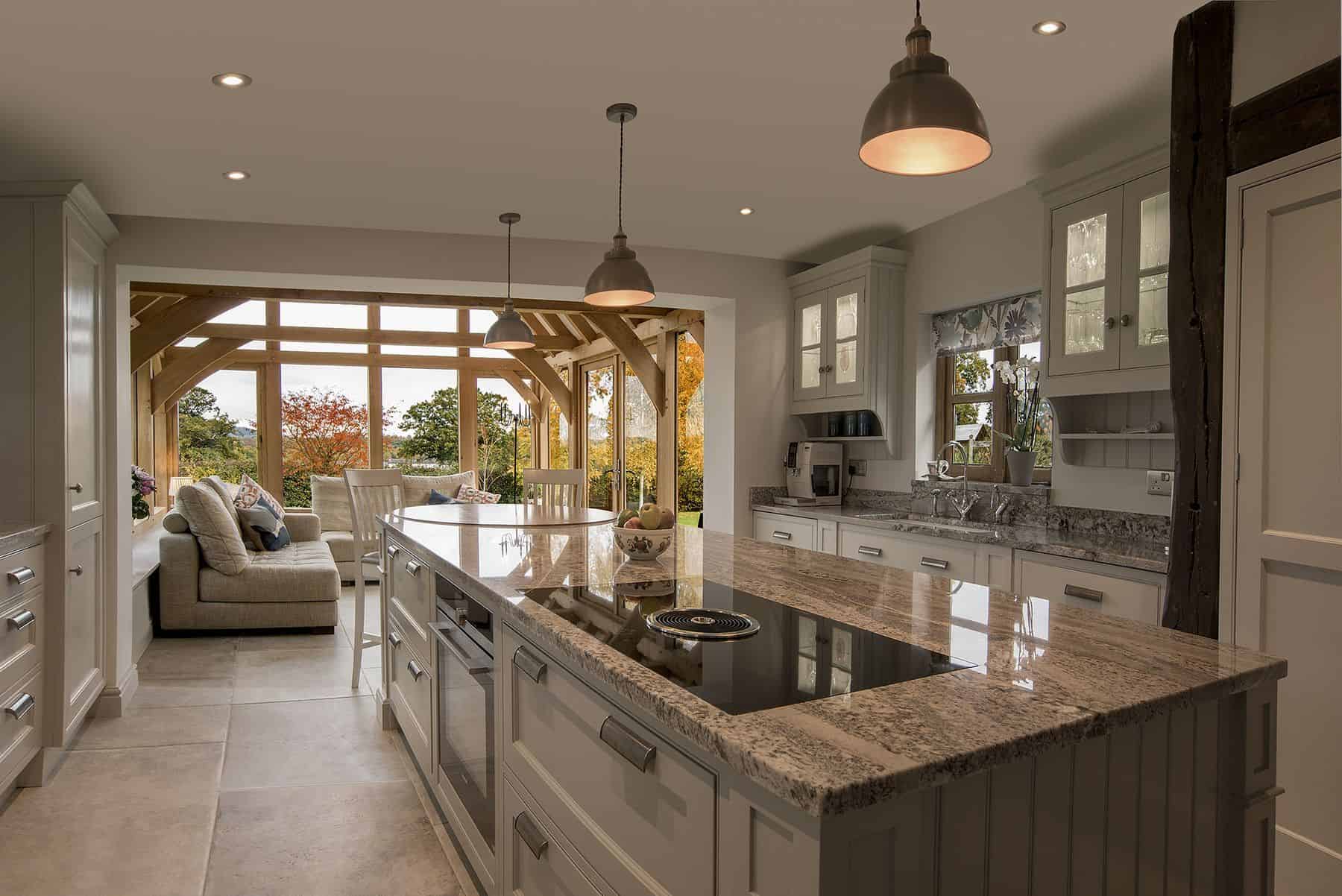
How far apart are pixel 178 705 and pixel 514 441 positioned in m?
7.01

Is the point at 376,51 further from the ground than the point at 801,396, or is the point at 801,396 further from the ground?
the point at 376,51

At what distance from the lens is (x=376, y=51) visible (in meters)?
2.39

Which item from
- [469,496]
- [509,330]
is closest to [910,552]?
[509,330]

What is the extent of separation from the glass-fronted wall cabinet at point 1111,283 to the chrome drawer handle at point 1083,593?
2.36 ft

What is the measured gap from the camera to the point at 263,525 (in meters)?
6.04

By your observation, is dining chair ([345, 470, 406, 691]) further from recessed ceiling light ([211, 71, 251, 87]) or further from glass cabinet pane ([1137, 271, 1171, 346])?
glass cabinet pane ([1137, 271, 1171, 346])

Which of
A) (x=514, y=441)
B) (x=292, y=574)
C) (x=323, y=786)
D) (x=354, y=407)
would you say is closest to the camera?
(x=323, y=786)

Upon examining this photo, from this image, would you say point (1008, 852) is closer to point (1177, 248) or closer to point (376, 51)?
point (1177, 248)

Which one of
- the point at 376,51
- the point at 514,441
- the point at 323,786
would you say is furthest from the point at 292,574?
the point at 514,441

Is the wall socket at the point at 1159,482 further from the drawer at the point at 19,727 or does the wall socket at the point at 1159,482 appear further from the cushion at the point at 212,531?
the cushion at the point at 212,531

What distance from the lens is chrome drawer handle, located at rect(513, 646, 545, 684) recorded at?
5.14ft

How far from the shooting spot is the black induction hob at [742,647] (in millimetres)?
1158

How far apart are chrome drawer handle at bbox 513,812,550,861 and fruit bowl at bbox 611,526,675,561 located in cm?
78

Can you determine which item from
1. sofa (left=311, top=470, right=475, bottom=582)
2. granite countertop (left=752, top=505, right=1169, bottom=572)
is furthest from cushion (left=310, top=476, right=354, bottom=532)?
granite countertop (left=752, top=505, right=1169, bottom=572)
